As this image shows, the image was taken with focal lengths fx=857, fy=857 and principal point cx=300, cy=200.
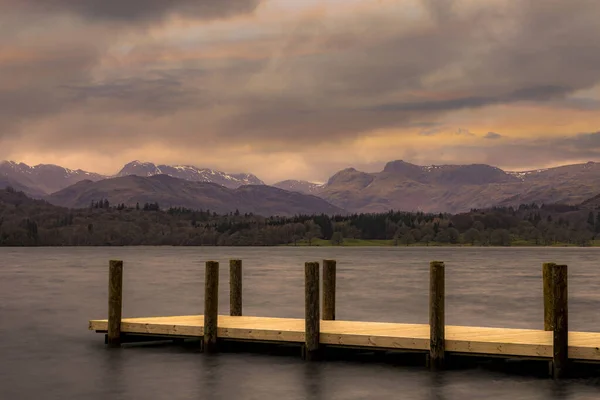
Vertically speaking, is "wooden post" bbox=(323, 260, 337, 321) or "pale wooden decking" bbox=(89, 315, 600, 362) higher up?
"wooden post" bbox=(323, 260, 337, 321)

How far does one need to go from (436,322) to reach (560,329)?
4.30 metres

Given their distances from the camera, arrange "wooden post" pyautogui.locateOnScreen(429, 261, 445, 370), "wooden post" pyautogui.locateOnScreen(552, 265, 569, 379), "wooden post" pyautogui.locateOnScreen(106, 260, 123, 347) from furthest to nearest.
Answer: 1. "wooden post" pyautogui.locateOnScreen(106, 260, 123, 347)
2. "wooden post" pyautogui.locateOnScreen(429, 261, 445, 370)
3. "wooden post" pyautogui.locateOnScreen(552, 265, 569, 379)

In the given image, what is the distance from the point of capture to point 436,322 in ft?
101

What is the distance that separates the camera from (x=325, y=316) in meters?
39.6

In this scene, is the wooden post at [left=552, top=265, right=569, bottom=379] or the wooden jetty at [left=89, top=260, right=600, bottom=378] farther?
the wooden jetty at [left=89, top=260, right=600, bottom=378]

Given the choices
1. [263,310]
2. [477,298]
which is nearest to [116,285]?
[263,310]

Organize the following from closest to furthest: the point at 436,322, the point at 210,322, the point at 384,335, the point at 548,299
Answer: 1. the point at 436,322
2. the point at 384,335
3. the point at 210,322
4. the point at 548,299

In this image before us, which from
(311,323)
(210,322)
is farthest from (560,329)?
(210,322)

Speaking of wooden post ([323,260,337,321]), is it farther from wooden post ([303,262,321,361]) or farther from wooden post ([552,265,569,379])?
wooden post ([552,265,569,379])

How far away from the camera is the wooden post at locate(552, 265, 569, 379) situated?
95.0 feet

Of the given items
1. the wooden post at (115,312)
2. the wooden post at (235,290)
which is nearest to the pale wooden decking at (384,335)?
the wooden post at (115,312)

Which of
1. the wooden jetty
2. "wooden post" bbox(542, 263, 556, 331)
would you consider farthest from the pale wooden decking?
"wooden post" bbox(542, 263, 556, 331)

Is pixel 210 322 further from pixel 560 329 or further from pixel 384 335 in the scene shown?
pixel 560 329

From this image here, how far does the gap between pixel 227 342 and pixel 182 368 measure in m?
3.49
